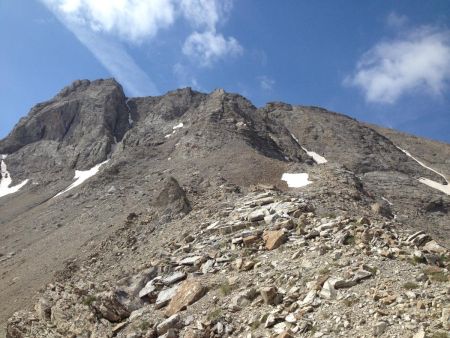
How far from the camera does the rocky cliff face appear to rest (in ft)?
107

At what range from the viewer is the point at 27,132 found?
10788 cm

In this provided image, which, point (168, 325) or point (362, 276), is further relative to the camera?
point (168, 325)

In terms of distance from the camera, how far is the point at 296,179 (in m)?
48.4

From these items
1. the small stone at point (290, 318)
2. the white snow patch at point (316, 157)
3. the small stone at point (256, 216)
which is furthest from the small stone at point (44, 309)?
the white snow patch at point (316, 157)

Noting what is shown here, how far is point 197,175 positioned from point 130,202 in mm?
8129

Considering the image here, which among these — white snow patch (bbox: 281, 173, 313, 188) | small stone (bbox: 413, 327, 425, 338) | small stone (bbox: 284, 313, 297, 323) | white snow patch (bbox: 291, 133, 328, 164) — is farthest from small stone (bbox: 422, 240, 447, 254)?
white snow patch (bbox: 291, 133, 328, 164)

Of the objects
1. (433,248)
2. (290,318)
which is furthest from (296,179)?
(290,318)

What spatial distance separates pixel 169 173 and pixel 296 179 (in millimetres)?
18520

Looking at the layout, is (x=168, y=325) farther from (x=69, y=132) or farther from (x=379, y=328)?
(x=69, y=132)

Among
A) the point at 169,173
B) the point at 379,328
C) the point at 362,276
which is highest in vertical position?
the point at 169,173

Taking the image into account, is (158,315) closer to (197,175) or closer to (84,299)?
(84,299)

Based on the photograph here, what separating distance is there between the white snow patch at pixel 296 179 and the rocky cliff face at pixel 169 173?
0.25 metres

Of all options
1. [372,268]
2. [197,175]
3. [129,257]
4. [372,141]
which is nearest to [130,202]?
[197,175]

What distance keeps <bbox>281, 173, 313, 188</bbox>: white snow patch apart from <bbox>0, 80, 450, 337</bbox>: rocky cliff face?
0.81ft
